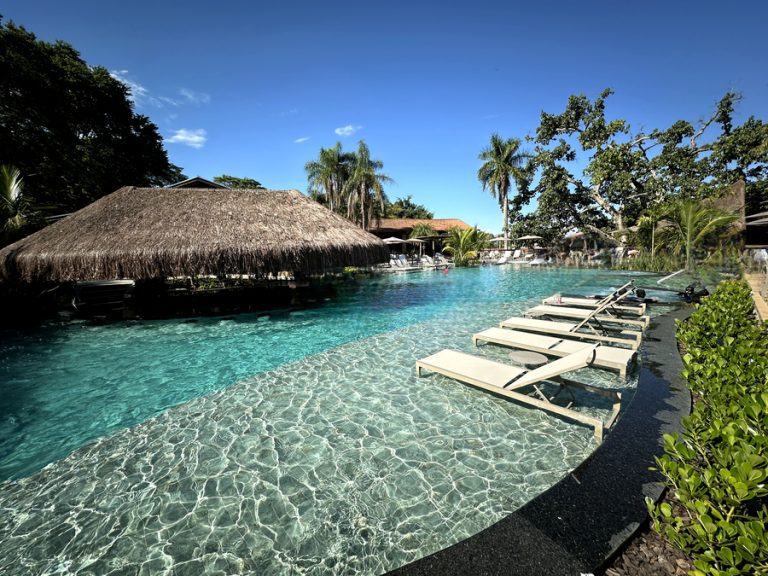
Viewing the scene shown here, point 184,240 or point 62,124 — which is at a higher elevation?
point 62,124

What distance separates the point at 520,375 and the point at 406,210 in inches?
1729

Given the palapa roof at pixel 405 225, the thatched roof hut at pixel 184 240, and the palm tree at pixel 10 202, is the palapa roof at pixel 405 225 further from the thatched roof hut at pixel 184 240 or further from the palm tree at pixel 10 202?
the palm tree at pixel 10 202

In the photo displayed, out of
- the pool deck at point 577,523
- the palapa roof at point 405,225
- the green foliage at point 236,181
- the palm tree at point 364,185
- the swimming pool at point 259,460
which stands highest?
the green foliage at point 236,181

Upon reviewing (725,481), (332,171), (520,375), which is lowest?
(520,375)

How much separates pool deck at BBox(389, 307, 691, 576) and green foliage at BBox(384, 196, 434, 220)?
42.6 meters

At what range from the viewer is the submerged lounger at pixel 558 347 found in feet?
12.5

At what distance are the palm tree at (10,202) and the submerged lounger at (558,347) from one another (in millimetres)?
14386

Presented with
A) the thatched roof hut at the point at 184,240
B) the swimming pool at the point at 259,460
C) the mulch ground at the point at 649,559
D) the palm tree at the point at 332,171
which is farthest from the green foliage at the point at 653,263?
the palm tree at the point at 332,171

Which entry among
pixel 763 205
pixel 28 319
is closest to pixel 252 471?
pixel 28 319

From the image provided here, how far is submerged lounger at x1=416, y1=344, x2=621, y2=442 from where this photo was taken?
3.21m

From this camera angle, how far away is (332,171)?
26.4 metres

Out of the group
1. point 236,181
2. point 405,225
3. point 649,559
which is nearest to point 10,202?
point 649,559

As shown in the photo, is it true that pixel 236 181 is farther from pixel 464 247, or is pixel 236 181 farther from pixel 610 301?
pixel 610 301

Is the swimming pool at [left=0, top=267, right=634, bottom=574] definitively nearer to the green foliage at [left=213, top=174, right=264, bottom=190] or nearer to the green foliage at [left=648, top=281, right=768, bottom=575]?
the green foliage at [left=648, top=281, right=768, bottom=575]
